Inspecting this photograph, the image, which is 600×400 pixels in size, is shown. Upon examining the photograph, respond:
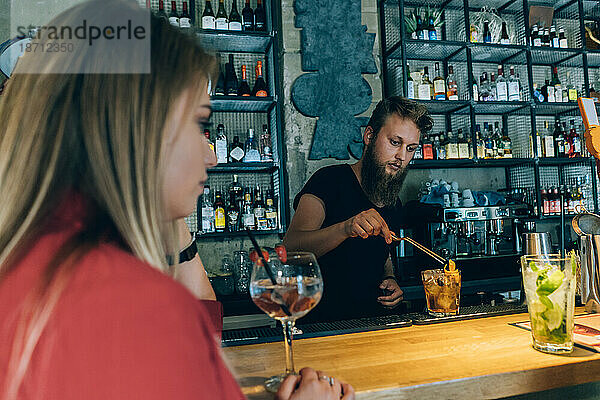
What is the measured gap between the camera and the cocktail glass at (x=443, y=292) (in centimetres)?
137

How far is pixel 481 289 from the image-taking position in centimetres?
309

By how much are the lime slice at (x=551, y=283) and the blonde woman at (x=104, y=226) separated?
1.93 ft

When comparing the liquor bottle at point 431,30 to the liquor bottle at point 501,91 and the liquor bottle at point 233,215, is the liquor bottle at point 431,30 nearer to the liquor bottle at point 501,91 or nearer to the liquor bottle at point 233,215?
the liquor bottle at point 501,91

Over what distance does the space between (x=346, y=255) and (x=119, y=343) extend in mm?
1725

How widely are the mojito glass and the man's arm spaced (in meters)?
0.57

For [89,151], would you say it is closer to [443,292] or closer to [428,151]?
[443,292]

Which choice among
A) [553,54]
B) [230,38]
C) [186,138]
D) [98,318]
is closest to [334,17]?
[230,38]

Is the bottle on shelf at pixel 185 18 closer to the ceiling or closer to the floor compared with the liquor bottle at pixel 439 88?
closer to the ceiling

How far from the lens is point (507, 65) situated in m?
3.99

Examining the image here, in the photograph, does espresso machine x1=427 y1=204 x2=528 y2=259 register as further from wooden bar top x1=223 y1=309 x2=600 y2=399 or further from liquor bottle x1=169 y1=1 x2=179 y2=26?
liquor bottle x1=169 y1=1 x2=179 y2=26

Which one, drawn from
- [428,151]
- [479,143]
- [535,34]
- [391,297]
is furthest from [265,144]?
[535,34]

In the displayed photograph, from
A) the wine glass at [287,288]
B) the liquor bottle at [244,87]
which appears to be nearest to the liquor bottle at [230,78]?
the liquor bottle at [244,87]

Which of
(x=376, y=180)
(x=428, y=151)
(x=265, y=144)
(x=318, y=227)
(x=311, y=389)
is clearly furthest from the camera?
(x=428, y=151)

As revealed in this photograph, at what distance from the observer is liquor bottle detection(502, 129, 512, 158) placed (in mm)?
3729
